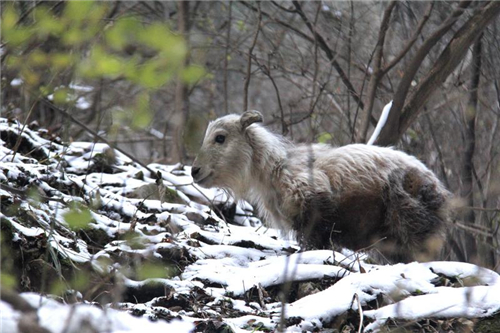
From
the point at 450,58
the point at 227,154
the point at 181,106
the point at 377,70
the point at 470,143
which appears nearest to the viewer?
the point at 227,154

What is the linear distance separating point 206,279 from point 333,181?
1.88m

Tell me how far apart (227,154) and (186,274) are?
197 cm

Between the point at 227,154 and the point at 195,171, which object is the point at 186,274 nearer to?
the point at 195,171

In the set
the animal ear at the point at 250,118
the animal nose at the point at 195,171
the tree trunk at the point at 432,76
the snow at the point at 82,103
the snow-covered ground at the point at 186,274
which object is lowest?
the snow-covered ground at the point at 186,274

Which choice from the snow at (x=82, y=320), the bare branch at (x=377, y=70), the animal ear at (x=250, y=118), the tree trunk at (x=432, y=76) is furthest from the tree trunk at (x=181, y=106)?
the snow at (x=82, y=320)

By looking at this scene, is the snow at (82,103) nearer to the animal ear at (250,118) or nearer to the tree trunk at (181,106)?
the tree trunk at (181,106)

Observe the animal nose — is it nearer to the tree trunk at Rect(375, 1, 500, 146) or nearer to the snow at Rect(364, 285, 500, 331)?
the tree trunk at Rect(375, 1, 500, 146)

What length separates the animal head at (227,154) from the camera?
6.85 metres

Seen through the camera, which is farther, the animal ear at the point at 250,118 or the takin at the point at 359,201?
the animal ear at the point at 250,118

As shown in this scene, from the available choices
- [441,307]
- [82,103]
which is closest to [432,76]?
[441,307]

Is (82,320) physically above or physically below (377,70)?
below

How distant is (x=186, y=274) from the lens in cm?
521

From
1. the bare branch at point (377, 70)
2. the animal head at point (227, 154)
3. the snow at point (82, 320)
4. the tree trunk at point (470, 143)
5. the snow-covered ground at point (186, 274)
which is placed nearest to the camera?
the snow at point (82, 320)

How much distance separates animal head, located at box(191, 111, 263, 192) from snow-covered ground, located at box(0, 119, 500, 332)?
1.38ft
